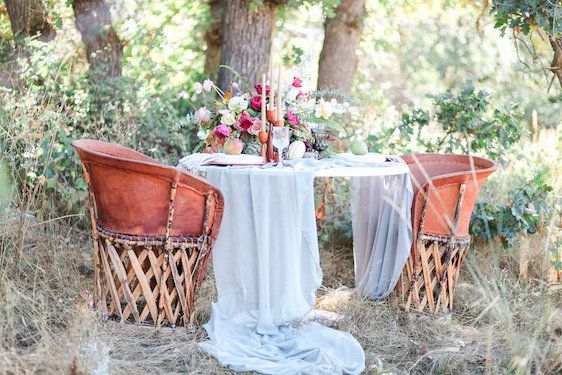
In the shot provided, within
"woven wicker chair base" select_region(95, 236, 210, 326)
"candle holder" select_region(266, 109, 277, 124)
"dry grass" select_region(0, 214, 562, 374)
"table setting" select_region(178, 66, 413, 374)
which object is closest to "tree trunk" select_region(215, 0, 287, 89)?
"dry grass" select_region(0, 214, 562, 374)

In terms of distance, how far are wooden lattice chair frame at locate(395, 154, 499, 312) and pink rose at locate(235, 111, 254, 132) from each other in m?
0.89

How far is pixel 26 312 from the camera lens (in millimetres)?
3605

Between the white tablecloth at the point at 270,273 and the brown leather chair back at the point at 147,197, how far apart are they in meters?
0.14

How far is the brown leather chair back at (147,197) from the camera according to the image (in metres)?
3.31

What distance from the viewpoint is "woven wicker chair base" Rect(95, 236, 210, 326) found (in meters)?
3.46

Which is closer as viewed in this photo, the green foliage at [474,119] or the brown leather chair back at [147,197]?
the brown leather chair back at [147,197]

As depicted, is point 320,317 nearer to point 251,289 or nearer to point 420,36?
point 251,289

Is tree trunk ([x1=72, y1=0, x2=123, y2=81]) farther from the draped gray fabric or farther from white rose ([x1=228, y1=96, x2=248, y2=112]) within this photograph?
the draped gray fabric

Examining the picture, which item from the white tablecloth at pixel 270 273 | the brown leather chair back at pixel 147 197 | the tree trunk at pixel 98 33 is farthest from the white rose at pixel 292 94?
the tree trunk at pixel 98 33

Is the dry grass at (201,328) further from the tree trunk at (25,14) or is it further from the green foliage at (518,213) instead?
the tree trunk at (25,14)

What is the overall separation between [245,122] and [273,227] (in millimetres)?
626

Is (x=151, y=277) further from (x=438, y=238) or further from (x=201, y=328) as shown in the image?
(x=438, y=238)

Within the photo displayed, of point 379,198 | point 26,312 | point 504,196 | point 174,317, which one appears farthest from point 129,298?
point 504,196

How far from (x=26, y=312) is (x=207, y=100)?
10.7 ft
